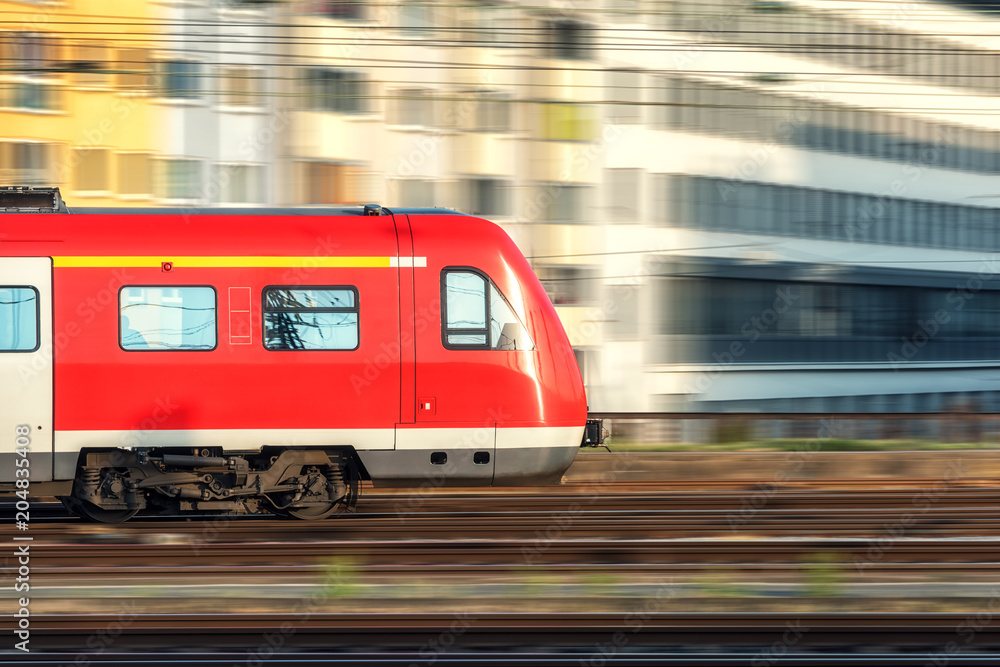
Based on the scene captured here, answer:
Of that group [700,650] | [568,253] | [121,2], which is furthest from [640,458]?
[121,2]

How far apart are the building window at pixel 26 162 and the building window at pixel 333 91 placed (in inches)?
268

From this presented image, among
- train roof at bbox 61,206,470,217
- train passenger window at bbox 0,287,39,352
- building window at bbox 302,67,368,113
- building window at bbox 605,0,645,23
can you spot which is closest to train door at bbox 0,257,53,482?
train passenger window at bbox 0,287,39,352

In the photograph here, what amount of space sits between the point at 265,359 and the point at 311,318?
55 cm

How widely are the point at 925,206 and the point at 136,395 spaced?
3073 centimetres

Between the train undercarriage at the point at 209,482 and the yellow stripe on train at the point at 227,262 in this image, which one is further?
the train undercarriage at the point at 209,482

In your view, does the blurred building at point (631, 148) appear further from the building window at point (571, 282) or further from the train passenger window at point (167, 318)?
the train passenger window at point (167, 318)

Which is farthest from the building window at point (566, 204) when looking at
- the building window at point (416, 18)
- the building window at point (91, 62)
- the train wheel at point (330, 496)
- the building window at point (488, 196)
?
the train wheel at point (330, 496)

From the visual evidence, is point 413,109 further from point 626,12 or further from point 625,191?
point 626,12

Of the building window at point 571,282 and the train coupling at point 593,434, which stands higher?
the building window at point 571,282

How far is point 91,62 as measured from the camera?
28.1 meters

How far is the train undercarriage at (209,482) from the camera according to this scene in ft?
30.5

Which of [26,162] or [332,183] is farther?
[332,183]

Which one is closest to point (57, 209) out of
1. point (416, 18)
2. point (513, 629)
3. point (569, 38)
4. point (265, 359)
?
point (265, 359)

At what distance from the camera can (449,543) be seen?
28.8 feet
